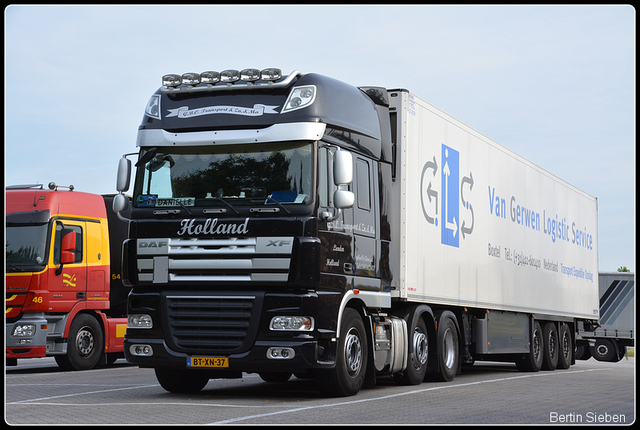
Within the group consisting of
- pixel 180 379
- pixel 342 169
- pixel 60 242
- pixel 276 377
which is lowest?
pixel 276 377

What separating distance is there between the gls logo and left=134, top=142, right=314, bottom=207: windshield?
3.36 m

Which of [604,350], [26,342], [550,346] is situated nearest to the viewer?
[26,342]

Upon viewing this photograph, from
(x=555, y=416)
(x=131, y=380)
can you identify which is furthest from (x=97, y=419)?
(x=131, y=380)

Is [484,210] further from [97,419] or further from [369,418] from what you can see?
[97,419]

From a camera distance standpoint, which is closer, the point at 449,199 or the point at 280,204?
the point at 280,204

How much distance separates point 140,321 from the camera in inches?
442

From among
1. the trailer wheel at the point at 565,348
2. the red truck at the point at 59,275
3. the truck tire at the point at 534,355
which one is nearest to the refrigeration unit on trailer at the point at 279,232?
the red truck at the point at 59,275

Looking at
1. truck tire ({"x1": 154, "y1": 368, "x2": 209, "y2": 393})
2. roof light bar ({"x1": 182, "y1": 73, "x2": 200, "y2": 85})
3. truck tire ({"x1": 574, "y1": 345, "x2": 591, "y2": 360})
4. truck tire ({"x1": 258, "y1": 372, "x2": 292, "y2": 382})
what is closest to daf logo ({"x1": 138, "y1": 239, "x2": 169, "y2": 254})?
truck tire ({"x1": 154, "y1": 368, "x2": 209, "y2": 393})

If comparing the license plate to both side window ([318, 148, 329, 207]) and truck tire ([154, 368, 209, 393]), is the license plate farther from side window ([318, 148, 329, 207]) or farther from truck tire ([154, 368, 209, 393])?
side window ([318, 148, 329, 207])

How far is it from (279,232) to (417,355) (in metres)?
4.05

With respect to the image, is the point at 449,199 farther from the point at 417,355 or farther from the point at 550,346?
the point at 550,346

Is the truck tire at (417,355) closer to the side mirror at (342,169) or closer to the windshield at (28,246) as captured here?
the side mirror at (342,169)

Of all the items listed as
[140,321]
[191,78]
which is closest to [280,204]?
[191,78]

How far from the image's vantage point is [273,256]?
34.5 feet
